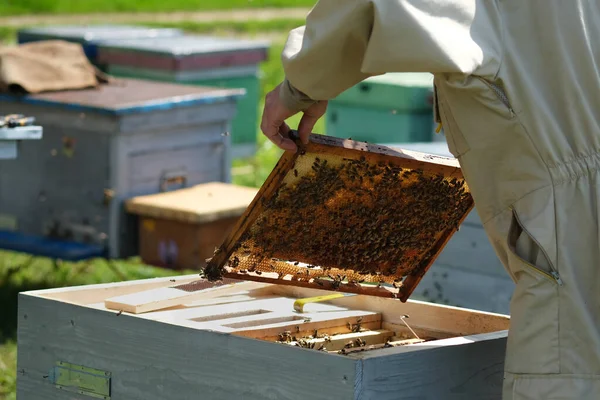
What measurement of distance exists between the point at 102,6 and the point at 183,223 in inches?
471

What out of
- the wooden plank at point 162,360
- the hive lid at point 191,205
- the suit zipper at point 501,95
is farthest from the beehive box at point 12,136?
the suit zipper at point 501,95

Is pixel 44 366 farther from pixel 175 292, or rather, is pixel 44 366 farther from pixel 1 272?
pixel 1 272

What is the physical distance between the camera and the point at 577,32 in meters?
2.23

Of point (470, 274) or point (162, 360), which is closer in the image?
point (162, 360)

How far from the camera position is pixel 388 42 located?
2.05 meters

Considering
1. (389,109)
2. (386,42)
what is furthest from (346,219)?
(389,109)

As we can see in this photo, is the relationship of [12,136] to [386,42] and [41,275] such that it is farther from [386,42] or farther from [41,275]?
[386,42]

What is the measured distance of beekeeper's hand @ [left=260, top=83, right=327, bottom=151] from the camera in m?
2.30

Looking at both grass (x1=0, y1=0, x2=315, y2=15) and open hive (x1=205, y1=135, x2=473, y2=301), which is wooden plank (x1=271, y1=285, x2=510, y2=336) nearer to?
open hive (x1=205, y1=135, x2=473, y2=301)

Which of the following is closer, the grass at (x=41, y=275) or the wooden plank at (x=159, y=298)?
the wooden plank at (x=159, y=298)

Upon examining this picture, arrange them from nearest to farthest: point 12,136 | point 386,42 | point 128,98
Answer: point 386,42
point 12,136
point 128,98

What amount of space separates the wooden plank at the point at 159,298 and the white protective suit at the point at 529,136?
2.30ft

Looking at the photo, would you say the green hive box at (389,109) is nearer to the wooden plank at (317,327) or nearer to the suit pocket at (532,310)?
the wooden plank at (317,327)

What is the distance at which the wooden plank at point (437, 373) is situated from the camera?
7.32 ft
